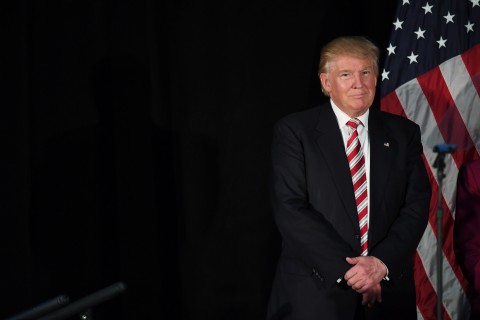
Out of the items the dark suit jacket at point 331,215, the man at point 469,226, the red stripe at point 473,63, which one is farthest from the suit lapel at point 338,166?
the red stripe at point 473,63

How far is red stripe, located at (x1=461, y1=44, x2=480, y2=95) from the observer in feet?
11.9

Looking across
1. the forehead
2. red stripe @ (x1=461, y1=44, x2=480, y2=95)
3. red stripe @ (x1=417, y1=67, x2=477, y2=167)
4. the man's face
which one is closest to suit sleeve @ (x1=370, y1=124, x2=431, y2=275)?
the man's face

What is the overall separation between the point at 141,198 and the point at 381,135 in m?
1.20

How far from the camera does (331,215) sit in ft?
9.29

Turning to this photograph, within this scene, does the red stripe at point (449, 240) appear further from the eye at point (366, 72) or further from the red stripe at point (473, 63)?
the eye at point (366, 72)

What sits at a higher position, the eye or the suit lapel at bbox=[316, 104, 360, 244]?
the eye

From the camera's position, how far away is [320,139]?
2.90 meters

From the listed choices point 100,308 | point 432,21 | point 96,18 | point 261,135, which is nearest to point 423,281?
point 261,135

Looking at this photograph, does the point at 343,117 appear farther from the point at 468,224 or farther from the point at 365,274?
the point at 468,224

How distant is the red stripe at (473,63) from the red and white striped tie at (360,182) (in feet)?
3.43

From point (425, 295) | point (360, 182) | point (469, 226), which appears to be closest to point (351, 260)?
point (360, 182)

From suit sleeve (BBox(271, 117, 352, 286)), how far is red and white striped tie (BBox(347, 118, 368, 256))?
0.43 feet

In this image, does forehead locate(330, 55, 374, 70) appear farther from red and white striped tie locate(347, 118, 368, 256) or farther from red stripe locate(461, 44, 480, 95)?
red stripe locate(461, 44, 480, 95)

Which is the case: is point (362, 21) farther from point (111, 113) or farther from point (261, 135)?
point (111, 113)
